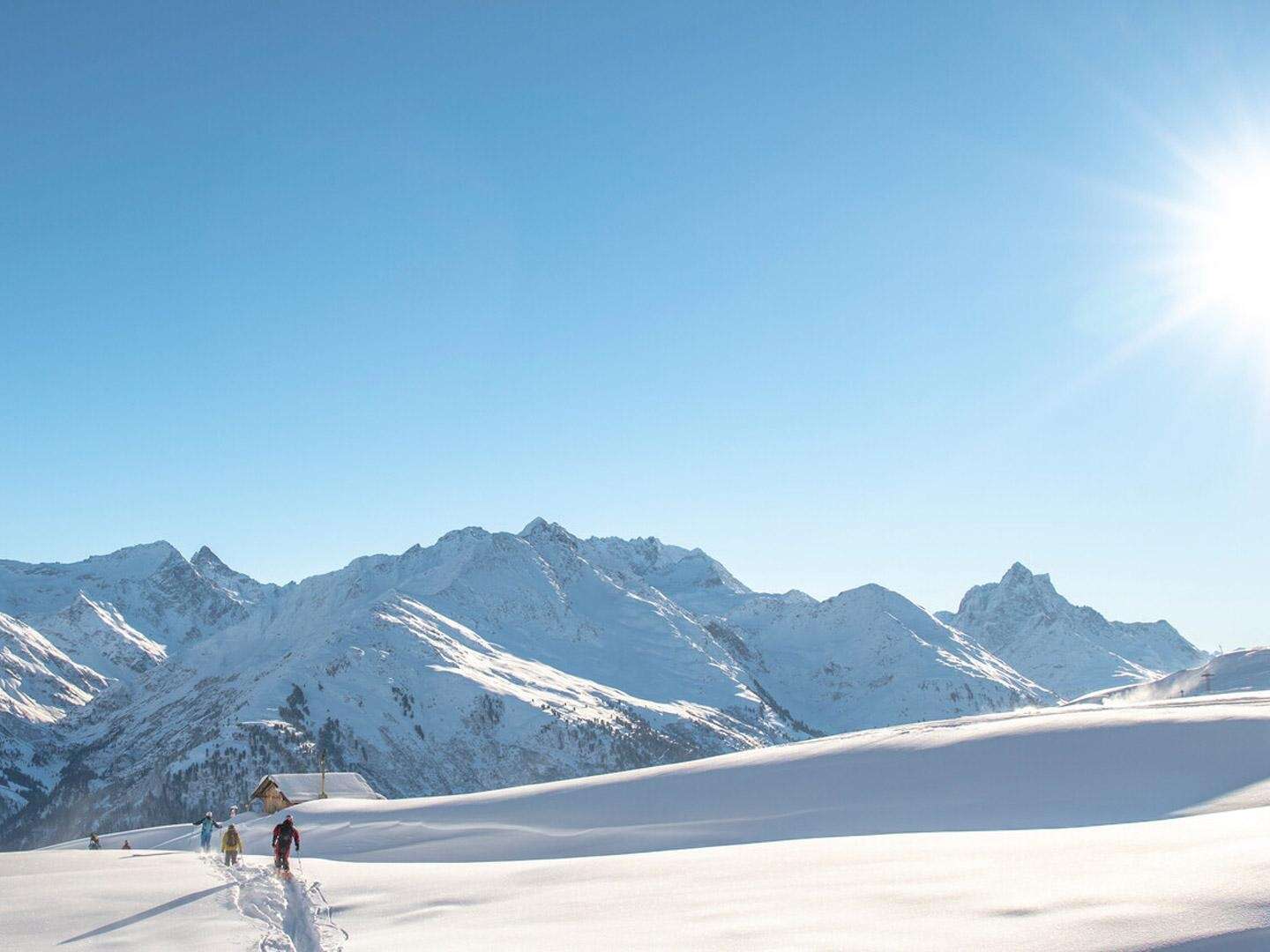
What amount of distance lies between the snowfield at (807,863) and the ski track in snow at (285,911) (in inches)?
3.8

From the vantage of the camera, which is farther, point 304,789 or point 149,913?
point 304,789

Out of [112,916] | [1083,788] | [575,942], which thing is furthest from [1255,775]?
[112,916]

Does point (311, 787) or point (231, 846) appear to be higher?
point (231, 846)

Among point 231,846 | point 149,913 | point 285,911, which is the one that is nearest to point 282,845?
point 231,846

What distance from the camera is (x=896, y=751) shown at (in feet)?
136

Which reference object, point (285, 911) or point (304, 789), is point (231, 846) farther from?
point (304, 789)

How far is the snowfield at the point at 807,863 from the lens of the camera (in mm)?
12352

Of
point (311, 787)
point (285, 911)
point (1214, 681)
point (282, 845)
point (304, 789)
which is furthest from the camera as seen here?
point (1214, 681)

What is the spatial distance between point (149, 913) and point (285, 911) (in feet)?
8.54

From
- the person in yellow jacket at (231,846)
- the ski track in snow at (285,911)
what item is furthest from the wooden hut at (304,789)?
the ski track in snow at (285,911)

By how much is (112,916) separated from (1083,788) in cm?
2997

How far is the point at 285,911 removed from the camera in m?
19.7

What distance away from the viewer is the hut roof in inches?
2660

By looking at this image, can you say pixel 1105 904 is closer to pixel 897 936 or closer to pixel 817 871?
pixel 897 936
